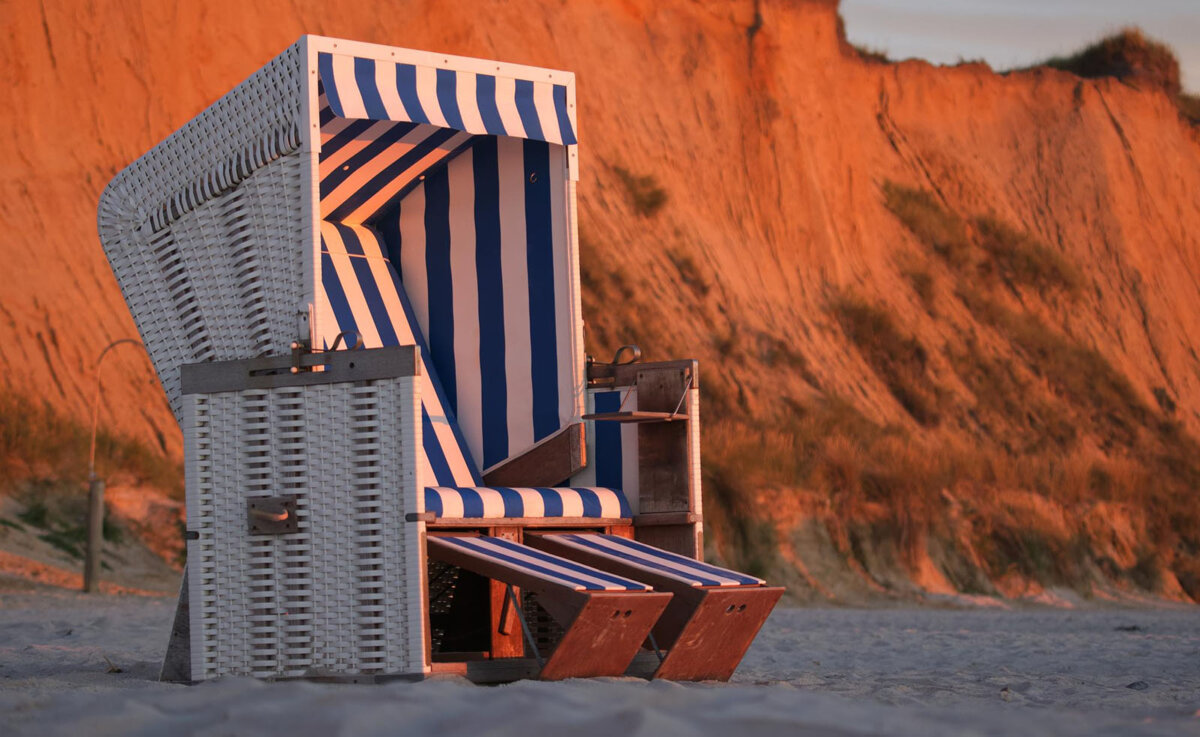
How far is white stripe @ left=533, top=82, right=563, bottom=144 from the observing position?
593cm

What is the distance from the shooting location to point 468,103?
18.7 ft

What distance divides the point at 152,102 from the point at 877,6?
12.0 metres

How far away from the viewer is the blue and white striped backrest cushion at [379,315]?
5.97 meters

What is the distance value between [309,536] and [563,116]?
6.99ft

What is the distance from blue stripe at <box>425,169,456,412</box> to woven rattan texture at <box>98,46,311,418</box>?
1128 mm

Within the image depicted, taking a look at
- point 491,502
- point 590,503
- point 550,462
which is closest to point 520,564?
point 491,502

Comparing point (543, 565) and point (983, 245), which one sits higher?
point (983, 245)

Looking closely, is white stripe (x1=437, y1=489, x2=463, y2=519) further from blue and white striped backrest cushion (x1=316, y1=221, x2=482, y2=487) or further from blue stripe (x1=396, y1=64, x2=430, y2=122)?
blue stripe (x1=396, y1=64, x2=430, y2=122)

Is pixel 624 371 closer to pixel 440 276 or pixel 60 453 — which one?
pixel 440 276

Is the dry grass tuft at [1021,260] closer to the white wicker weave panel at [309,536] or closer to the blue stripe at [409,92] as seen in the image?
the blue stripe at [409,92]

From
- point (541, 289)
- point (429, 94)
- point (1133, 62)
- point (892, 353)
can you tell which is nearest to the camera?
point (429, 94)

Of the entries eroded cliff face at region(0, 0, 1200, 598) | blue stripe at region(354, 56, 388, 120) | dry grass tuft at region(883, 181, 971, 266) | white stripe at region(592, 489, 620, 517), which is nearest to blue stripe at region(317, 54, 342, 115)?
blue stripe at region(354, 56, 388, 120)

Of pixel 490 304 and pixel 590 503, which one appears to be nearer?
pixel 590 503

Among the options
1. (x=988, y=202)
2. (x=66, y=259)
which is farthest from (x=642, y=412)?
(x=988, y=202)
